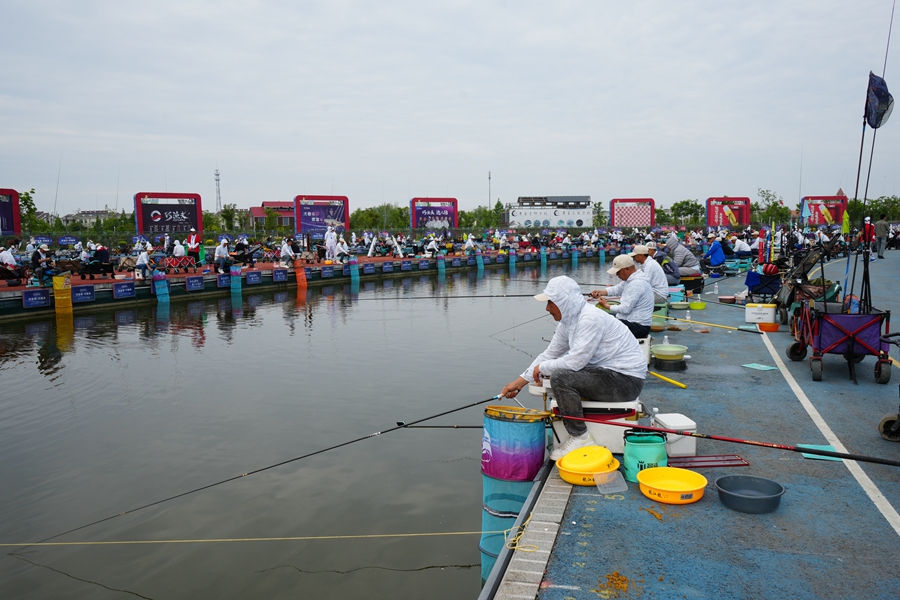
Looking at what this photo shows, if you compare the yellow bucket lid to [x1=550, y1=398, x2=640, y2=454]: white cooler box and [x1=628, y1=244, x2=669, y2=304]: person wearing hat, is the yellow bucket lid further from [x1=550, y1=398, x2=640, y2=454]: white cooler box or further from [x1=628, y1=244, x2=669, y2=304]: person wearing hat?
[x1=628, y1=244, x2=669, y2=304]: person wearing hat

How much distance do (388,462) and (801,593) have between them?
4998 millimetres

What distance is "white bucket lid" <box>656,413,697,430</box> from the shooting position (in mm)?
5059

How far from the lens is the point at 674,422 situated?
5.16 m

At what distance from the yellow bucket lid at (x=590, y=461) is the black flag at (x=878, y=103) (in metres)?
5.51

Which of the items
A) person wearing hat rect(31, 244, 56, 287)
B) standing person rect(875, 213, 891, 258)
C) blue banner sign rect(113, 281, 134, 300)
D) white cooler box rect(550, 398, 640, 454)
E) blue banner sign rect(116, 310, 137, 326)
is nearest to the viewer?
white cooler box rect(550, 398, 640, 454)

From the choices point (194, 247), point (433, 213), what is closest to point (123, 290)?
point (194, 247)

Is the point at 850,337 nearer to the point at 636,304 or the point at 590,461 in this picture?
the point at 636,304

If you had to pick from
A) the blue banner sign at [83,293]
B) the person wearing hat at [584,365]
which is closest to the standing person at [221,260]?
the blue banner sign at [83,293]

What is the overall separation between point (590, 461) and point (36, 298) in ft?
66.0

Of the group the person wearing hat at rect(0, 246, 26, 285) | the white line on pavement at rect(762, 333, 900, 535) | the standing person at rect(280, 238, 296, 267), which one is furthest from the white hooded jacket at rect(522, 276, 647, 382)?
the standing person at rect(280, 238, 296, 267)

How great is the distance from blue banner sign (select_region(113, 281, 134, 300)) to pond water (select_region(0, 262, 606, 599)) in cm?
521

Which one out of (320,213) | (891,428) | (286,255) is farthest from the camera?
(320,213)

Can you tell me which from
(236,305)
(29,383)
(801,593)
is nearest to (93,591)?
(801,593)

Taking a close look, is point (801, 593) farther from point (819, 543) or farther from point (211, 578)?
point (211, 578)
